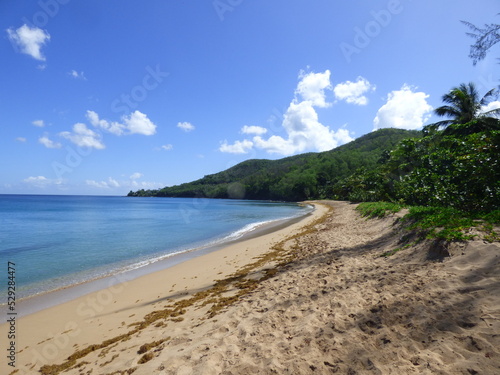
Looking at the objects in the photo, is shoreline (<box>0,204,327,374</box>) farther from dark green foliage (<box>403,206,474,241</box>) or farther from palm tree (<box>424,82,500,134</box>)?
palm tree (<box>424,82,500,134</box>)

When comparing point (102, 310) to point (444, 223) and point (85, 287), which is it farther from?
point (444, 223)

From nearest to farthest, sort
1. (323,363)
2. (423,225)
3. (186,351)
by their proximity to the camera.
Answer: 1. (323,363)
2. (186,351)
3. (423,225)

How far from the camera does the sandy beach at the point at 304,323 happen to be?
3176mm

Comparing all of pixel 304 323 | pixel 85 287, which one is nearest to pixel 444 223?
pixel 304 323

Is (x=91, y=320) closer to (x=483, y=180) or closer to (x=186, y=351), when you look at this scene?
(x=186, y=351)

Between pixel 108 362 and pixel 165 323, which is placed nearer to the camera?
pixel 108 362

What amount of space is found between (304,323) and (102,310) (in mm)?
6144

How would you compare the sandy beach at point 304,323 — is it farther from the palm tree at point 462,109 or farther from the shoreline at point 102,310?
the palm tree at point 462,109

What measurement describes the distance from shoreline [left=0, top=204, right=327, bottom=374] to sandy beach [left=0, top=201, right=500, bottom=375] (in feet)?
0.14

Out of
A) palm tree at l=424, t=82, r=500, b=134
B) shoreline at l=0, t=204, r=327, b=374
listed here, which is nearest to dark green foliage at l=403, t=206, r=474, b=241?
shoreline at l=0, t=204, r=327, b=374

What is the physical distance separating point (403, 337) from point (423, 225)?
5.31 m

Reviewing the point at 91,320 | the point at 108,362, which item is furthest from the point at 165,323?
the point at 91,320

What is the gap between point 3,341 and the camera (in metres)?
5.95

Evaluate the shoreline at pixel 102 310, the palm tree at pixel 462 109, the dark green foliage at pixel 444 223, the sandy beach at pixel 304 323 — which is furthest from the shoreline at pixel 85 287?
the palm tree at pixel 462 109
